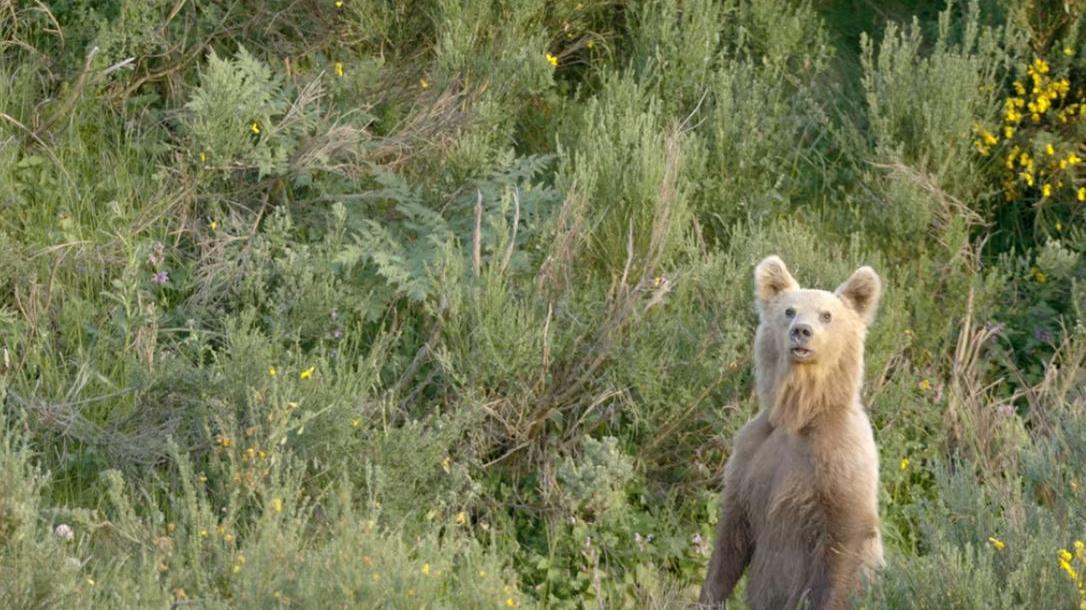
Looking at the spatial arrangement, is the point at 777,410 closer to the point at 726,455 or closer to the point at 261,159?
the point at 726,455

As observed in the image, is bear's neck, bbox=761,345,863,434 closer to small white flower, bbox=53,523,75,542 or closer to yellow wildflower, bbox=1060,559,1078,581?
yellow wildflower, bbox=1060,559,1078,581

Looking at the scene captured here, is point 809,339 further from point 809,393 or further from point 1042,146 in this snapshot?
point 1042,146

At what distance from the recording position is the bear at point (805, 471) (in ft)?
22.2

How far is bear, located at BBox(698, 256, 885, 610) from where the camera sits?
6773 millimetres

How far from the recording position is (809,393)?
6930mm

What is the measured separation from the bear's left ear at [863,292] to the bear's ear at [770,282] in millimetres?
213

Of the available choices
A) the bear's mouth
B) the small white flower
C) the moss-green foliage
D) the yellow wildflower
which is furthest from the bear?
the small white flower

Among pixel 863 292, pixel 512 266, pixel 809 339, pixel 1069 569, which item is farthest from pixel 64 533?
pixel 1069 569

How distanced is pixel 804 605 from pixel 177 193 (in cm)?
386

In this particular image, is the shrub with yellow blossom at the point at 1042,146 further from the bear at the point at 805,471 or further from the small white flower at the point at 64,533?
the small white flower at the point at 64,533

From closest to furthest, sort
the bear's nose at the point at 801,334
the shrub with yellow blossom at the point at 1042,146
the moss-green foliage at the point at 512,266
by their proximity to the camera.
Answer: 1. the bear's nose at the point at 801,334
2. the moss-green foliage at the point at 512,266
3. the shrub with yellow blossom at the point at 1042,146

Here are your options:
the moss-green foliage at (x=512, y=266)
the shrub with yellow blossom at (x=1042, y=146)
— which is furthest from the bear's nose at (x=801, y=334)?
the shrub with yellow blossom at (x=1042, y=146)

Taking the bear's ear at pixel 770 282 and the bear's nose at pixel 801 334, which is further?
the bear's ear at pixel 770 282

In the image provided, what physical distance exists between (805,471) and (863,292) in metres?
0.83
